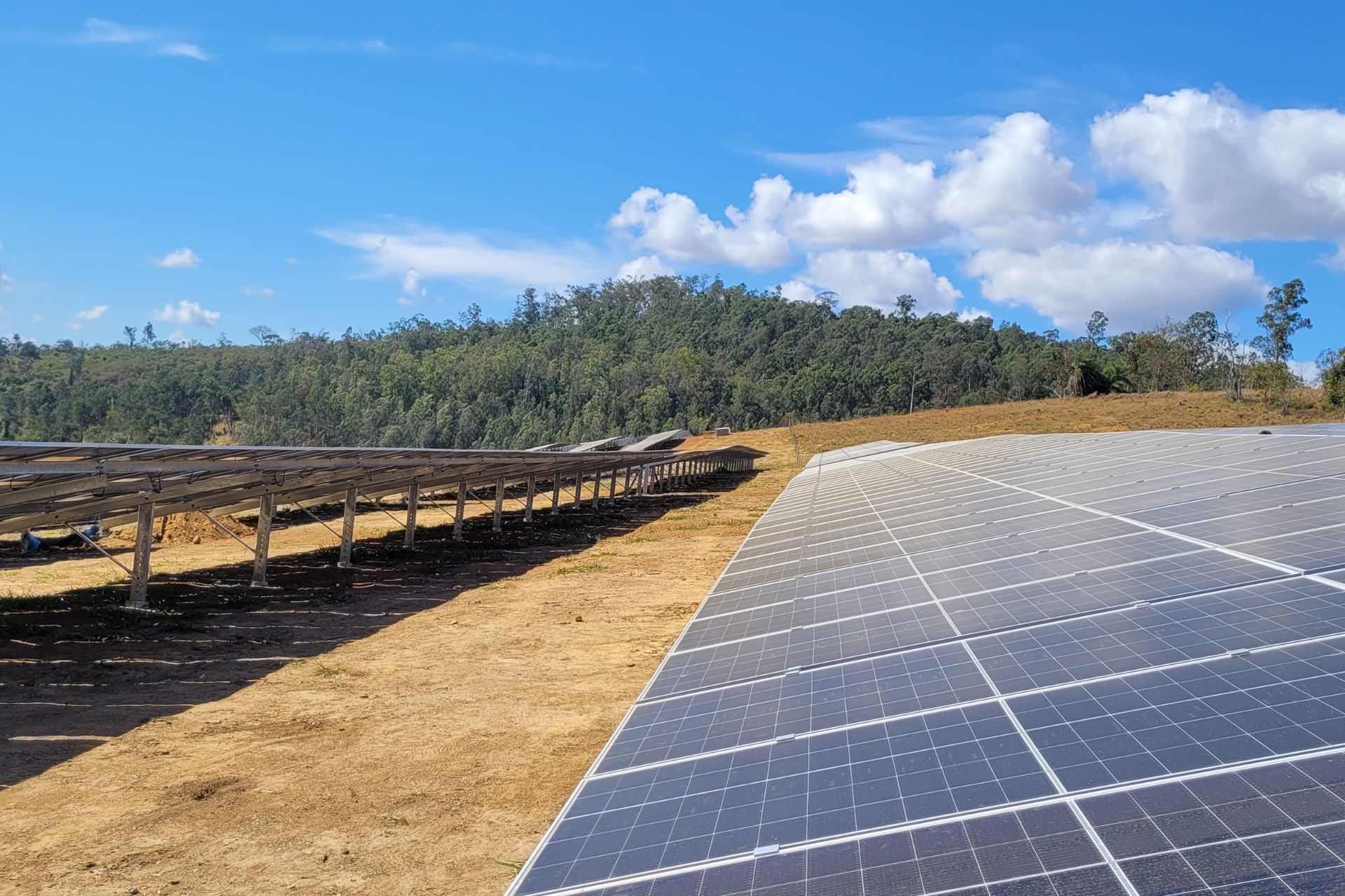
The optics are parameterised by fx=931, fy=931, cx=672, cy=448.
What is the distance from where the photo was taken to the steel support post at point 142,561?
18391 mm

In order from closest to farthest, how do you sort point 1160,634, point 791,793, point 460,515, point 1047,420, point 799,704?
point 791,793 → point 1160,634 → point 799,704 → point 460,515 → point 1047,420

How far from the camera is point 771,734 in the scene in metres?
6.11

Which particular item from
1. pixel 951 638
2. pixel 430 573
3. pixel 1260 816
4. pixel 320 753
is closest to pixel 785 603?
pixel 951 638

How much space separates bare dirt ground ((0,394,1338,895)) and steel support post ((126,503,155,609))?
2.04 feet

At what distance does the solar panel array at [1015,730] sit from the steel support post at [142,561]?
13078mm

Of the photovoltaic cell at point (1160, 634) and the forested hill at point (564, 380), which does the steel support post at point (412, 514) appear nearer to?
the photovoltaic cell at point (1160, 634)

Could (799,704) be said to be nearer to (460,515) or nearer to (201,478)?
(201,478)

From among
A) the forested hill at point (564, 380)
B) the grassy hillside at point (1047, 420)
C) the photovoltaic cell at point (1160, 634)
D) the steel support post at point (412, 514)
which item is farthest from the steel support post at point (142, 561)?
the forested hill at point (564, 380)

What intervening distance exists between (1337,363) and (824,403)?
2783 inches

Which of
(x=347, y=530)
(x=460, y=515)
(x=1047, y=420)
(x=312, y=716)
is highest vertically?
(x=1047, y=420)

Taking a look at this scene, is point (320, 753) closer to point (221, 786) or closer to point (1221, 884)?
point (221, 786)

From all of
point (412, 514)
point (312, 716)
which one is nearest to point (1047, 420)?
point (412, 514)

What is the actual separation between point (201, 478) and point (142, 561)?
77.3 inches

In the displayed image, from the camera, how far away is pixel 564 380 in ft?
458
